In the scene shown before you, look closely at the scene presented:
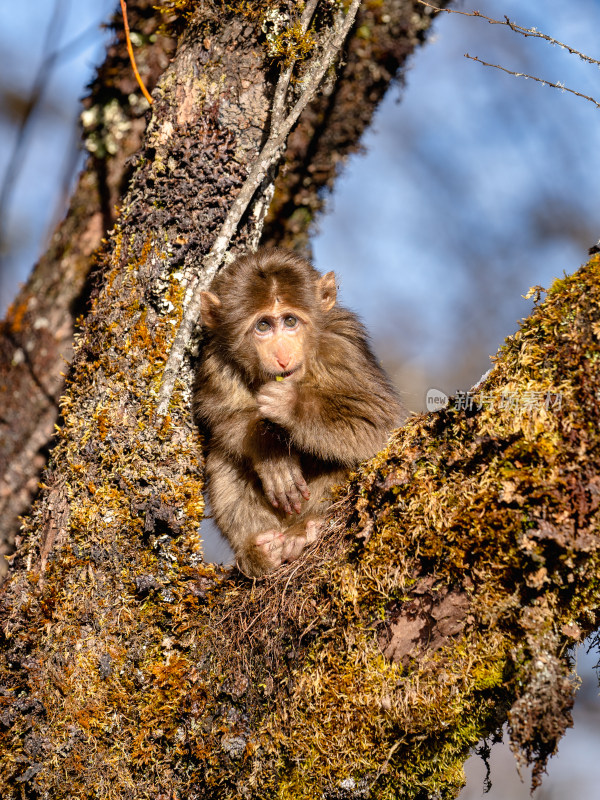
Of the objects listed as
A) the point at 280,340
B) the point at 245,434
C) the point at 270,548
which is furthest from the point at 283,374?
the point at 270,548

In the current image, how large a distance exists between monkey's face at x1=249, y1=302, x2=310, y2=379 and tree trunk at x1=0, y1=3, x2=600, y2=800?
0.55 metres

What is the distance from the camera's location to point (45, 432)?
6.44 m

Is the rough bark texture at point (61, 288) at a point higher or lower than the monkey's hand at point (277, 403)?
higher

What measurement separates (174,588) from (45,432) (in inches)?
134

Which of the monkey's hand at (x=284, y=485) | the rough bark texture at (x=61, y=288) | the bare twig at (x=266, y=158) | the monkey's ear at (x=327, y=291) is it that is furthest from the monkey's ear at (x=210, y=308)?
the rough bark texture at (x=61, y=288)

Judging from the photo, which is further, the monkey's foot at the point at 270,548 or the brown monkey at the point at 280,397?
the brown monkey at the point at 280,397

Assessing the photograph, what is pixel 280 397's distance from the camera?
13.9 feet

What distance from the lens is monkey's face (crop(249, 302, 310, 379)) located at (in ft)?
14.6

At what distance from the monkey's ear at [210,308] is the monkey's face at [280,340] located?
0.96 ft

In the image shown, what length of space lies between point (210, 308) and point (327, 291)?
895mm

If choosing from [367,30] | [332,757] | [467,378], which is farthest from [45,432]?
[467,378]

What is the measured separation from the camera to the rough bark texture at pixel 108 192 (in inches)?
254

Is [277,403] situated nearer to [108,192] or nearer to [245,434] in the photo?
[245,434]

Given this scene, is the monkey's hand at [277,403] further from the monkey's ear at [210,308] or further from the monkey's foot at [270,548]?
the monkey's foot at [270,548]
